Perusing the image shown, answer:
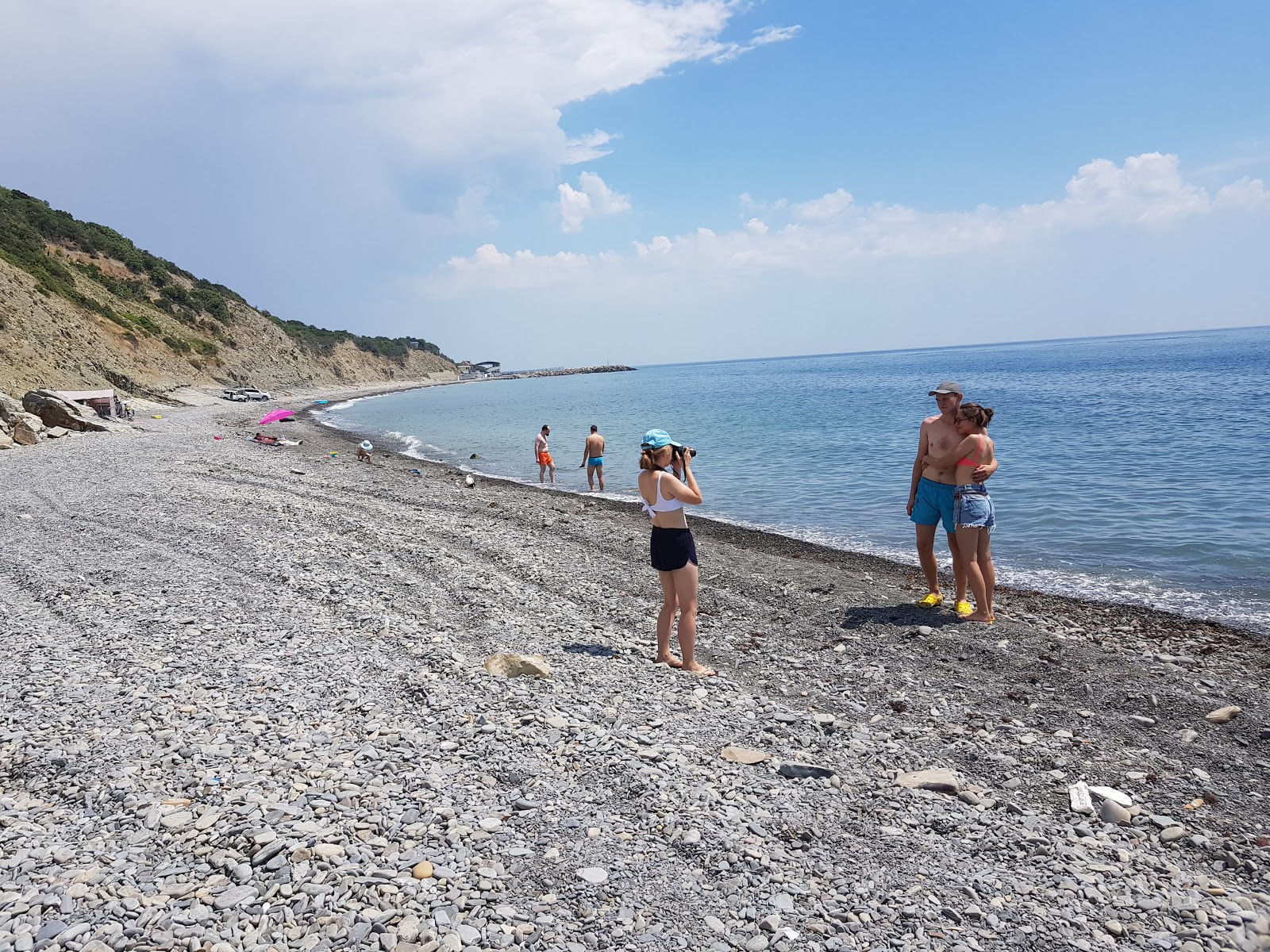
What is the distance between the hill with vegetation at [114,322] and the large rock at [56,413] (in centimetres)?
903

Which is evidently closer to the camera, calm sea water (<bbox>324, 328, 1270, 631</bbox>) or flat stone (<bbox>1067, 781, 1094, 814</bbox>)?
flat stone (<bbox>1067, 781, 1094, 814</bbox>)

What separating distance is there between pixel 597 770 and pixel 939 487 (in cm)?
497

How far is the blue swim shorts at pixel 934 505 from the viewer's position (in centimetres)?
778

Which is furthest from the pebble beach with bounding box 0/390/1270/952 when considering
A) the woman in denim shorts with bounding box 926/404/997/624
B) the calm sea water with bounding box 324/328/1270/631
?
the calm sea water with bounding box 324/328/1270/631

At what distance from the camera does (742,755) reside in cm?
502

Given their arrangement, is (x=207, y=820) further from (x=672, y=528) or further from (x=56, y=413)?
(x=56, y=413)

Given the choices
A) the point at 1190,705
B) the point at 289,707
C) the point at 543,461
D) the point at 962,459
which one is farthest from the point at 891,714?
the point at 543,461

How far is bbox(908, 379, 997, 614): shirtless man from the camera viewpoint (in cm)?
762

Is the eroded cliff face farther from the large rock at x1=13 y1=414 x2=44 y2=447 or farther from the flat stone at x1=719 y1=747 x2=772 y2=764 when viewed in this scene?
the flat stone at x1=719 y1=747 x2=772 y2=764

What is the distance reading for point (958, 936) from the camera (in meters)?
3.40

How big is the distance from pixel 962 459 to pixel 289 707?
6465 millimetres

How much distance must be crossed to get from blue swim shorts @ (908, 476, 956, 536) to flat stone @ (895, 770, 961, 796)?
3353mm

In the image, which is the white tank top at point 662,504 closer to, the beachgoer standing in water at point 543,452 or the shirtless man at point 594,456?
the shirtless man at point 594,456

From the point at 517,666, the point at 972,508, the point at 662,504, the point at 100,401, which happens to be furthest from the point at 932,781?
the point at 100,401
